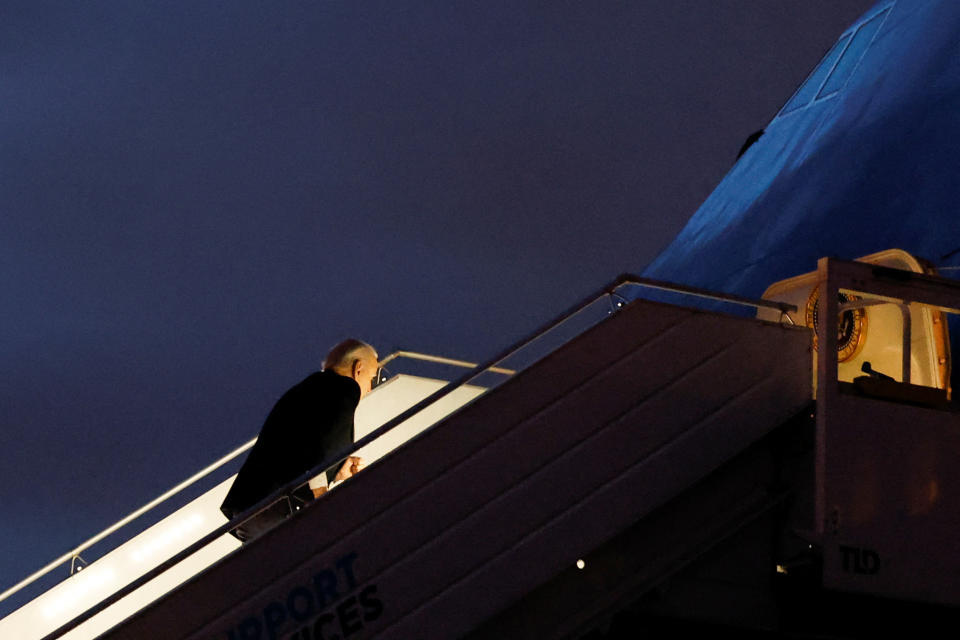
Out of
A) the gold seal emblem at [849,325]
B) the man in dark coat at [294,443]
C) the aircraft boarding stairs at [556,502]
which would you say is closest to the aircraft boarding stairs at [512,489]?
the aircraft boarding stairs at [556,502]

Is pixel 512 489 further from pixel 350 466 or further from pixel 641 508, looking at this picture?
pixel 350 466

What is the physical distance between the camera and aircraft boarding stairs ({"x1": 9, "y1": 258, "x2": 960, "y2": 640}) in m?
6.87

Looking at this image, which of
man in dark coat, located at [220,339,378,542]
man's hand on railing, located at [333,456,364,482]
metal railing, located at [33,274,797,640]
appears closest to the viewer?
metal railing, located at [33,274,797,640]

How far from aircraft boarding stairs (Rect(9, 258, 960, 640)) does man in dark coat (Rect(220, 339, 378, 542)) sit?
2.00 feet

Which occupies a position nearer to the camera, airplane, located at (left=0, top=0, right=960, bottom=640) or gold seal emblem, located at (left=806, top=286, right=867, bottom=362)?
airplane, located at (left=0, top=0, right=960, bottom=640)

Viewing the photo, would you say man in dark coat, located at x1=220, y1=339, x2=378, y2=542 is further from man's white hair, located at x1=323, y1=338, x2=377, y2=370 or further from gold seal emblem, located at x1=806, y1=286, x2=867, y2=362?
gold seal emblem, located at x1=806, y1=286, x2=867, y2=362

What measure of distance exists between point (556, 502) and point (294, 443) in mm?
1519

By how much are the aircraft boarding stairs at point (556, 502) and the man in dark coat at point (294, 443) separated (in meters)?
0.61

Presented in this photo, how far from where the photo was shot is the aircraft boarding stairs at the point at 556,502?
6.87 m

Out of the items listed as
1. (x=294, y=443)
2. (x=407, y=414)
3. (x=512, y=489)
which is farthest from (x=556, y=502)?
(x=294, y=443)

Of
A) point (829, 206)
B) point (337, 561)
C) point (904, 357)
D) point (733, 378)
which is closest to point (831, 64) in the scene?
point (829, 206)

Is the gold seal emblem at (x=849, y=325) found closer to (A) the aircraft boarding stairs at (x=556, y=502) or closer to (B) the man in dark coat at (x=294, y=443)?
(A) the aircraft boarding stairs at (x=556, y=502)

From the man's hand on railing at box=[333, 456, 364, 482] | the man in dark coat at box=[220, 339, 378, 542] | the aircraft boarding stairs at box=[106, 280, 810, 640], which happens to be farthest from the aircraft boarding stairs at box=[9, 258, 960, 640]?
the man's hand on railing at box=[333, 456, 364, 482]

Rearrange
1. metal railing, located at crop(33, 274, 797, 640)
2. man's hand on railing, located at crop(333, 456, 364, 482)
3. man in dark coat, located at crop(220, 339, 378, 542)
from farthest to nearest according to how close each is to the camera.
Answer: man's hand on railing, located at crop(333, 456, 364, 482), man in dark coat, located at crop(220, 339, 378, 542), metal railing, located at crop(33, 274, 797, 640)
